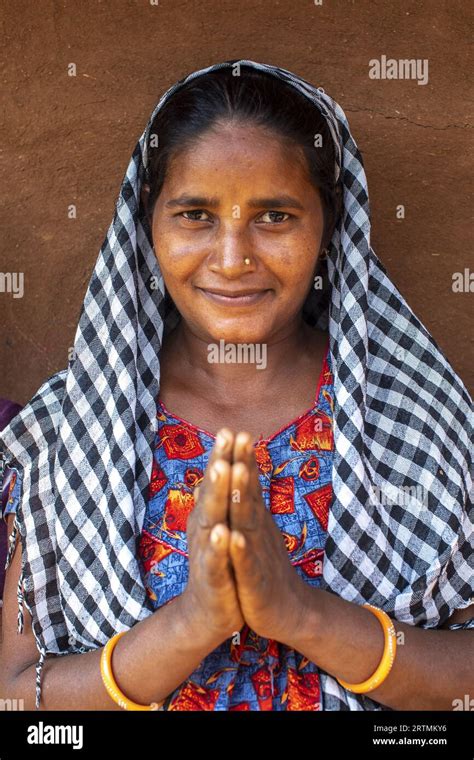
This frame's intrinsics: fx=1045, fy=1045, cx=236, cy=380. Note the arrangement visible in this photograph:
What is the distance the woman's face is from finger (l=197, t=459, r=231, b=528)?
53 centimetres

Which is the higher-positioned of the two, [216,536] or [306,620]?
[216,536]

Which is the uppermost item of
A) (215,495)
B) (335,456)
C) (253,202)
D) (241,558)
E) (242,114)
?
(242,114)

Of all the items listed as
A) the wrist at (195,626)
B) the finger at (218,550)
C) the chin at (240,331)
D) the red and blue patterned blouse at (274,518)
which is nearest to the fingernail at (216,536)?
the finger at (218,550)

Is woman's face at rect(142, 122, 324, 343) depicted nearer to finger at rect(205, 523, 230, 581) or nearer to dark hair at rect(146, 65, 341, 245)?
dark hair at rect(146, 65, 341, 245)

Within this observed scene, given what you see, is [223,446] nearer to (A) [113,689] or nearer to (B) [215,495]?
(B) [215,495]

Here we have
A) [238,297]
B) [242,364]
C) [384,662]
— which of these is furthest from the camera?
[242,364]

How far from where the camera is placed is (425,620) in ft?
7.53

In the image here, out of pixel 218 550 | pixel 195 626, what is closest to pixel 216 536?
pixel 218 550

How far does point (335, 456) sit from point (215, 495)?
0.58m

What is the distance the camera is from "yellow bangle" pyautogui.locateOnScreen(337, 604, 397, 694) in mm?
2090

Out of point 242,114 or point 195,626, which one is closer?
point 195,626

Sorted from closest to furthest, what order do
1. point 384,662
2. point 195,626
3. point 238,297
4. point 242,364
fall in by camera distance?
point 195,626
point 384,662
point 238,297
point 242,364

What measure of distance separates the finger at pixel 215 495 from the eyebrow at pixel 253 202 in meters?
0.65

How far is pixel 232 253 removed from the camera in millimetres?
2143
